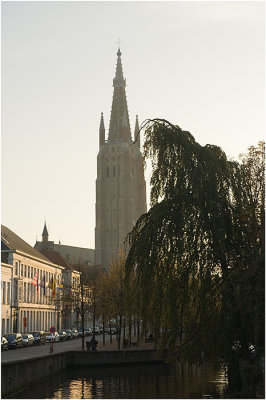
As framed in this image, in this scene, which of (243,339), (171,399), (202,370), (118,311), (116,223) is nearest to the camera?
(243,339)

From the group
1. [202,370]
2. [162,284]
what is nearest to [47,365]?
[202,370]

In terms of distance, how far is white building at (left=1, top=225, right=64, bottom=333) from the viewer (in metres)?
86.9

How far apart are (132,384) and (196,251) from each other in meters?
18.4

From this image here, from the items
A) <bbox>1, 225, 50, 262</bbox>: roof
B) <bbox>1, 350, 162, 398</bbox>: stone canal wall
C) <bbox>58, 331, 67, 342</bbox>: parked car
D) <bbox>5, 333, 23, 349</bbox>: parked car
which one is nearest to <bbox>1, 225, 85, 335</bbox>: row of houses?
<bbox>1, 225, 50, 262</bbox>: roof

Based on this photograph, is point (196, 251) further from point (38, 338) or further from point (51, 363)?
point (38, 338)

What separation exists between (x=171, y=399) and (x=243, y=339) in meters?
8.87

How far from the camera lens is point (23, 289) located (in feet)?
307

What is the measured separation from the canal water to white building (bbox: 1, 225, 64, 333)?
35422mm

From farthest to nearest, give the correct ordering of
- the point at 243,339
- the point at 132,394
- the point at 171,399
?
the point at 132,394, the point at 171,399, the point at 243,339

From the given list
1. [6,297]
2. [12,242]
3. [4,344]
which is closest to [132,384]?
[4,344]

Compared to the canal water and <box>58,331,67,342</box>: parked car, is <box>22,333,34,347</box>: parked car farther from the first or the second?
the canal water

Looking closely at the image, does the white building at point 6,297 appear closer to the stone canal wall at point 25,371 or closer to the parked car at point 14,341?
the parked car at point 14,341

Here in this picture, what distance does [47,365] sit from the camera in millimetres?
41938

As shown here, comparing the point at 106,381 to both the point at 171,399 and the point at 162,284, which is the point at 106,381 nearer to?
the point at 171,399
